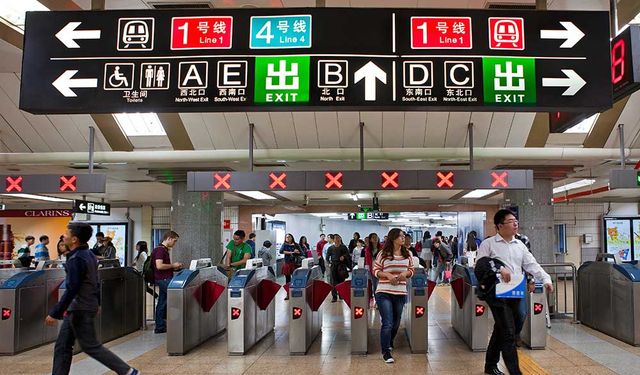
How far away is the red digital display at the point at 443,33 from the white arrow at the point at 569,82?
2.14 feet

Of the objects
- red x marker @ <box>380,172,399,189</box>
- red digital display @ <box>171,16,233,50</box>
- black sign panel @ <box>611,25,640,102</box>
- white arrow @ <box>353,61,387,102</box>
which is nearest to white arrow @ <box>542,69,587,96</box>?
black sign panel @ <box>611,25,640,102</box>

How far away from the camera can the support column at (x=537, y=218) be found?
11.0m

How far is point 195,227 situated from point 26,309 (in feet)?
15.1

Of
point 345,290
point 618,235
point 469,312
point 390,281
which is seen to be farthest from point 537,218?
point 618,235

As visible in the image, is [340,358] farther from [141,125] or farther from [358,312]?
[141,125]

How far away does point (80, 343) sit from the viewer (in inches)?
178

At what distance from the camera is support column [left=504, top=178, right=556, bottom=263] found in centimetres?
1098

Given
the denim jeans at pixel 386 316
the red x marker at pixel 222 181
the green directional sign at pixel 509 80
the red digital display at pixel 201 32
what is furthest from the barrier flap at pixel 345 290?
the red digital display at pixel 201 32

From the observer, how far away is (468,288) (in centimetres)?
720

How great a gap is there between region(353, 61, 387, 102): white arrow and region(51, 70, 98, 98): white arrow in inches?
78.7

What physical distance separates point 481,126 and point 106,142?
21.0ft

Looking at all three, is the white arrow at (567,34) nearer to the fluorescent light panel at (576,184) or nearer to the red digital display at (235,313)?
the red digital display at (235,313)

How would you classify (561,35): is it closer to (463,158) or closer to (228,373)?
(228,373)

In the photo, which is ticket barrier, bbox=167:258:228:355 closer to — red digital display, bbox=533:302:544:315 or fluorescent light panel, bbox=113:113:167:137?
fluorescent light panel, bbox=113:113:167:137
